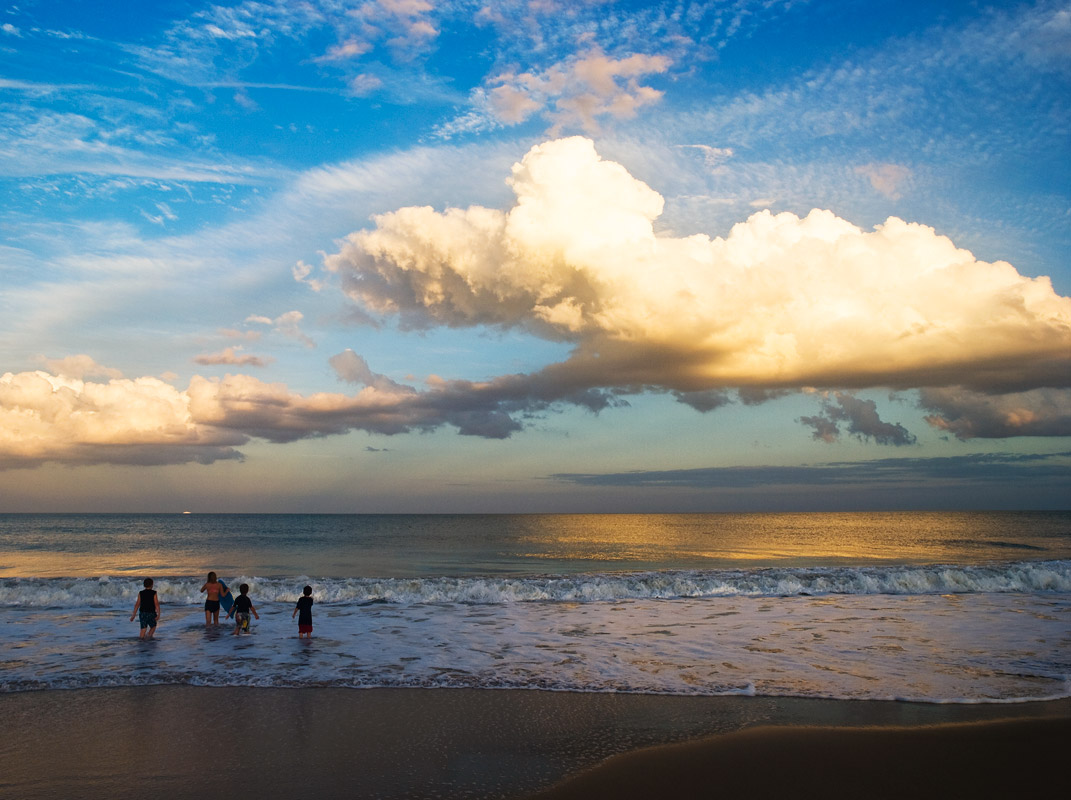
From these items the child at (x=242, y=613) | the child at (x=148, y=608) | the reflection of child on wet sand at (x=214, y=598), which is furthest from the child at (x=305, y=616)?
the child at (x=148, y=608)

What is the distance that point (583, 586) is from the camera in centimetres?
2869

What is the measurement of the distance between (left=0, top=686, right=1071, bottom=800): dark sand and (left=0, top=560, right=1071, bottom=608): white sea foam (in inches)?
569

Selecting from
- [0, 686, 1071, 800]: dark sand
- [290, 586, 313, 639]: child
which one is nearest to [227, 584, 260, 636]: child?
[290, 586, 313, 639]: child

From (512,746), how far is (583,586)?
19790mm

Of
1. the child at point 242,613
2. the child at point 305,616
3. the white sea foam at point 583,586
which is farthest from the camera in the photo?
the white sea foam at point 583,586

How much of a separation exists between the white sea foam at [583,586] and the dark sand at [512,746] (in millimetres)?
14463

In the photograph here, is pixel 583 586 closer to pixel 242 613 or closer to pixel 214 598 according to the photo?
pixel 242 613

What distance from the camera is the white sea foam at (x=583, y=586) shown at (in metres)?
26.7

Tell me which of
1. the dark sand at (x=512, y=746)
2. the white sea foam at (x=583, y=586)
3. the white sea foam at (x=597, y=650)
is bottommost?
the white sea foam at (x=583, y=586)

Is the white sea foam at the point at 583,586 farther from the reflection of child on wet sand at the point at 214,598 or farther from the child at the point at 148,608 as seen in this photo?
the child at the point at 148,608

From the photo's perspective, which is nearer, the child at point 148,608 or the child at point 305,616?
the child at point 148,608

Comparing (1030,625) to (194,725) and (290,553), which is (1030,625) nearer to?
(194,725)

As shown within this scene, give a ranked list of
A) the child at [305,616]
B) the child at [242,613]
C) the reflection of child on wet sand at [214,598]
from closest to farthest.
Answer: the child at [305,616] < the child at [242,613] < the reflection of child on wet sand at [214,598]

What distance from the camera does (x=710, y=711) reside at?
1097cm
